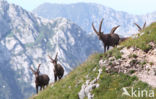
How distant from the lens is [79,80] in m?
18.1

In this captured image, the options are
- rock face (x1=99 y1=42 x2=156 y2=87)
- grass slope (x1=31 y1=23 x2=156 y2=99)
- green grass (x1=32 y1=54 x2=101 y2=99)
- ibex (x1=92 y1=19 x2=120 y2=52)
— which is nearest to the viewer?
grass slope (x1=31 y1=23 x2=156 y2=99)

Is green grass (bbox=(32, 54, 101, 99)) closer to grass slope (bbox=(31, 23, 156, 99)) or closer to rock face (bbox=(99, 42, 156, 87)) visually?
grass slope (bbox=(31, 23, 156, 99))

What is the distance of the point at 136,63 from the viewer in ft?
52.4

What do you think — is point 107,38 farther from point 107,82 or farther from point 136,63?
point 107,82

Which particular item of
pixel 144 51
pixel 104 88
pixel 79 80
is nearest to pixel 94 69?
pixel 79 80

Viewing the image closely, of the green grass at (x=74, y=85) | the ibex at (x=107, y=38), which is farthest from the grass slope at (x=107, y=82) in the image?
the ibex at (x=107, y=38)

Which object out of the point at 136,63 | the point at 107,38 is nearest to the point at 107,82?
the point at 136,63

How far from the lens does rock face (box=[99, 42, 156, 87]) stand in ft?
48.9

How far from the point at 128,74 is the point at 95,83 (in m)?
2.46

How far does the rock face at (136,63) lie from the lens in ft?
48.9

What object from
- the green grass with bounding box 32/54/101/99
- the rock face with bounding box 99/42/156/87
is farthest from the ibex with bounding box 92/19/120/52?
the rock face with bounding box 99/42/156/87

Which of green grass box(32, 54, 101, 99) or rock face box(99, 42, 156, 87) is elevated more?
rock face box(99, 42, 156, 87)

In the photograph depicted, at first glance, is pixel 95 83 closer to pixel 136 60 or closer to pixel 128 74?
pixel 128 74

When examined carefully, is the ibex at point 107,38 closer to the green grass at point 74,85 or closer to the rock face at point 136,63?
the green grass at point 74,85
